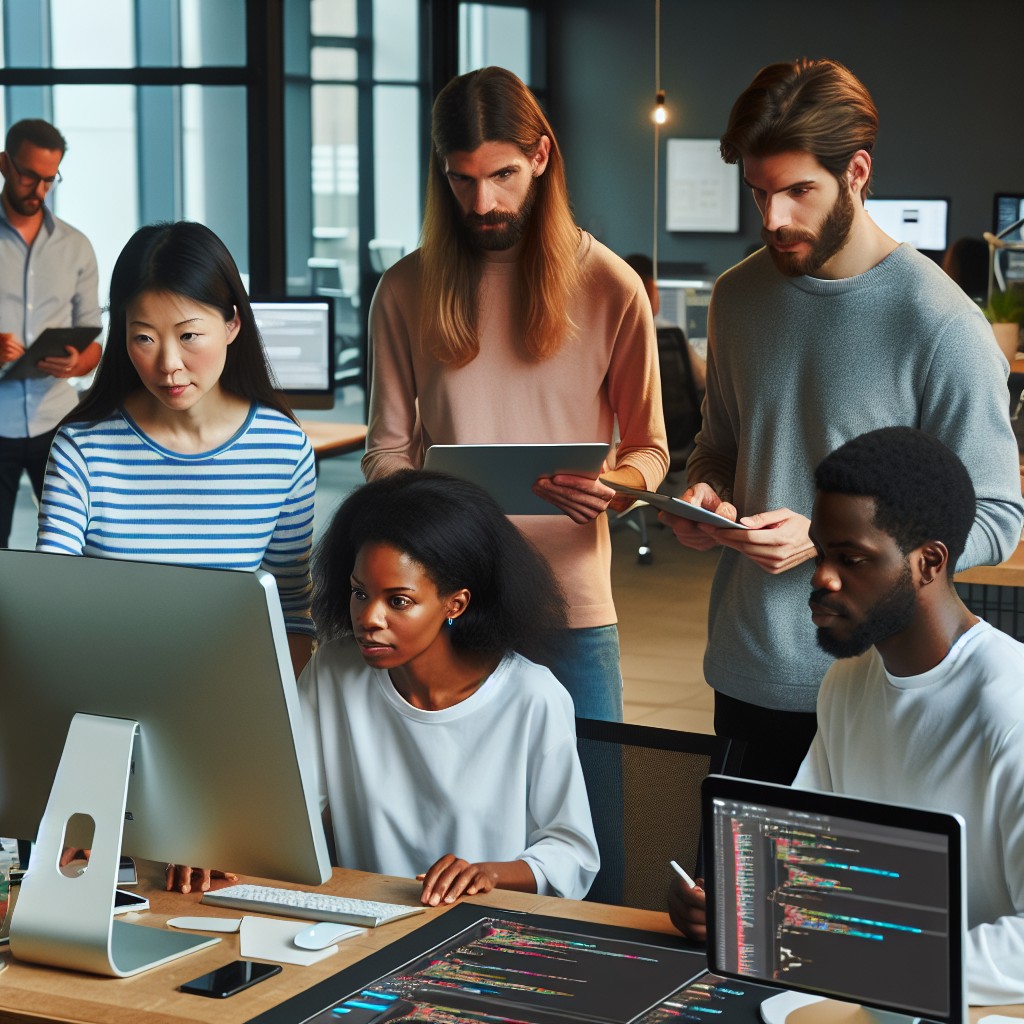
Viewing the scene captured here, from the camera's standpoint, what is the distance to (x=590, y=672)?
7.92 ft

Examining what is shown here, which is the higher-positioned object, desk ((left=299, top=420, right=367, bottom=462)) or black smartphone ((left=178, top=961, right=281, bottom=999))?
desk ((left=299, top=420, right=367, bottom=462))

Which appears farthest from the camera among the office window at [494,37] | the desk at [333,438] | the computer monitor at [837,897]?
the office window at [494,37]

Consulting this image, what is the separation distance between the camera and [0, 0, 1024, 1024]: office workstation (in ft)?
21.2

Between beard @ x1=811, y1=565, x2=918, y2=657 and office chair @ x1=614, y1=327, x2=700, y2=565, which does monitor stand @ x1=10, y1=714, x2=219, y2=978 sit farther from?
office chair @ x1=614, y1=327, x2=700, y2=565

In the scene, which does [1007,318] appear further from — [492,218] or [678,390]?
[492,218]

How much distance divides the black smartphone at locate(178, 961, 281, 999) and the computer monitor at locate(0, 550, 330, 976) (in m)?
0.08

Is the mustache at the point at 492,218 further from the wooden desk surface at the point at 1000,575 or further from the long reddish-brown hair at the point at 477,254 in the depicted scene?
the wooden desk surface at the point at 1000,575

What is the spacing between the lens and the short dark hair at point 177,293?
6.98 ft

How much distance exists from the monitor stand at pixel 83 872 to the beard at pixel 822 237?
1.01 m

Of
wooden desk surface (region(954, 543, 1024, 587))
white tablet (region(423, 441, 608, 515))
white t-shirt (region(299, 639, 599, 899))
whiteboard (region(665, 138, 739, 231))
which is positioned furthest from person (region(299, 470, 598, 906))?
whiteboard (region(665, 138, 739, 231))

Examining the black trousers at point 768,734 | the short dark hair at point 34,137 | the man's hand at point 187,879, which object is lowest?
the man's hand at point 187,879

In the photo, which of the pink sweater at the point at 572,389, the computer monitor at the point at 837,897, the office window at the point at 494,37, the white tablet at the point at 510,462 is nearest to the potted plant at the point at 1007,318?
the pink sweater at the point at 572,389

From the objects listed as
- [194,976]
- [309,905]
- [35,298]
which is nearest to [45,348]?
[35,298]

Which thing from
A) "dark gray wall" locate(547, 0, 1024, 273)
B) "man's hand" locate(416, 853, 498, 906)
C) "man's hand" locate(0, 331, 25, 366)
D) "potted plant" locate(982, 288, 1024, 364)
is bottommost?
"man's hand" locate(416, 853, 498, 906)
